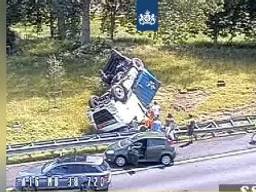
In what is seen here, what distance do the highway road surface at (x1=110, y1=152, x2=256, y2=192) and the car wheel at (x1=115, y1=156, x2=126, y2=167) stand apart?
0.12 feet

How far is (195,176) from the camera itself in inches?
115

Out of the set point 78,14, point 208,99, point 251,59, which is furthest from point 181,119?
point 78,14

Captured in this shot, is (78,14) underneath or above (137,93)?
above

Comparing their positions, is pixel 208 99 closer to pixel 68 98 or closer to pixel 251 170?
pixel 251 170

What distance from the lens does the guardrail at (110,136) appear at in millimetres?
2918

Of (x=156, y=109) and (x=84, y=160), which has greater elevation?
(x=156, y=109)

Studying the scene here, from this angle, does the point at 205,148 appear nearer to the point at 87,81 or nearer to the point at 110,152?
the point at 110,152

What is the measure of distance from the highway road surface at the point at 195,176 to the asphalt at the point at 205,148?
0.9 inches

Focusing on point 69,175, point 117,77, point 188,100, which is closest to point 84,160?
point 69,175

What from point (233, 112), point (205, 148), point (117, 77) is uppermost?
point (117, 77)

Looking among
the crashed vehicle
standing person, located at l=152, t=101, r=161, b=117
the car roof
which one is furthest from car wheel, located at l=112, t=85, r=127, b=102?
the car roof

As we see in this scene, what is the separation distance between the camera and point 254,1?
2920 millimetres

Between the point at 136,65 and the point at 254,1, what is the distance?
45cm

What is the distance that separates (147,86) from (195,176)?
343 millimetres
